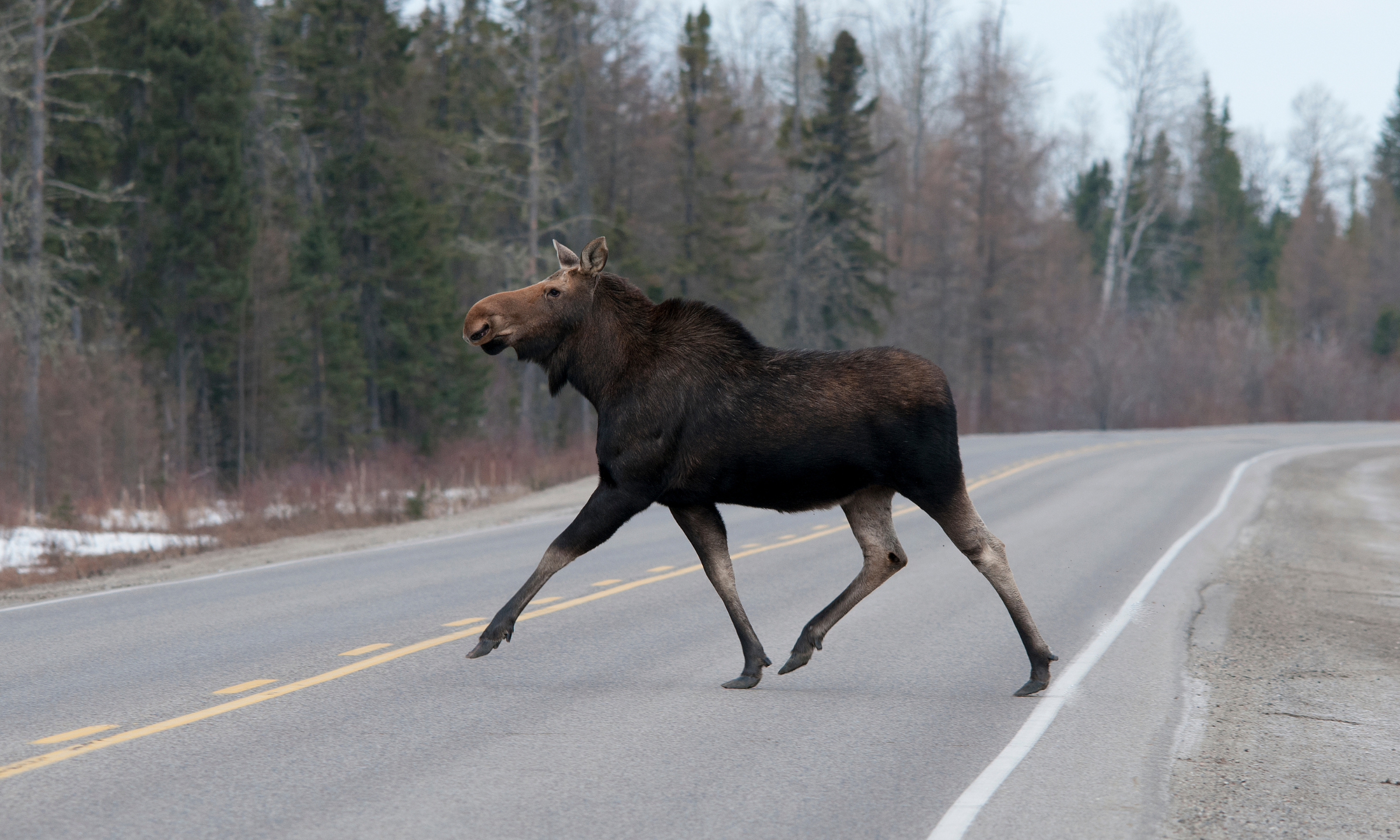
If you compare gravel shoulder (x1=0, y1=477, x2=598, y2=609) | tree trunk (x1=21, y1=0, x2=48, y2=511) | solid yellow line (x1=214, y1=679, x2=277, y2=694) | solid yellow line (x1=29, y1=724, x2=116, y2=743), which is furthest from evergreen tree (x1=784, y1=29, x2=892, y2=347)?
solid yellow line (x1=29, y1=724, x2=116, y2=743)

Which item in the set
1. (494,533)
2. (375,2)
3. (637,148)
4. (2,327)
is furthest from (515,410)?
(494,533)

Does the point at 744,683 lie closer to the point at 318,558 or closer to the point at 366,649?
the point at 366,649

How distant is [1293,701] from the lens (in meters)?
A: 6.87

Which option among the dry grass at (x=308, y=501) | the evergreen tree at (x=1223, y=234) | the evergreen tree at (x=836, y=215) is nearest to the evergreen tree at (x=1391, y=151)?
the evergreen tree at (x=1223, y=234)

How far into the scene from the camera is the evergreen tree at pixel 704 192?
4175 cm

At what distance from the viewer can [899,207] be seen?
5975 centimetres

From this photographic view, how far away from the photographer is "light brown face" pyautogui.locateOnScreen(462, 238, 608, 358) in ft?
21.0

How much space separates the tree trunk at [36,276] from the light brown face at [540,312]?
2145cm

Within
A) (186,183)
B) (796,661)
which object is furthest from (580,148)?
(796,661)

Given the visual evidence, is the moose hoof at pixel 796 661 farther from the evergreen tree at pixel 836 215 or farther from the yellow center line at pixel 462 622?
the evergreen tree at pixel 836 215

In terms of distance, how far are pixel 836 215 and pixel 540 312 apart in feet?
130

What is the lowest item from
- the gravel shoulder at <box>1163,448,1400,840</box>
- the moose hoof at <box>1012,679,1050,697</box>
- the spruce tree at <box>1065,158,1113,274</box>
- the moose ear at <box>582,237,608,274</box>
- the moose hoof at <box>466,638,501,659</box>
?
the gravel shoulder at <box>1163,448,1400,840</box>

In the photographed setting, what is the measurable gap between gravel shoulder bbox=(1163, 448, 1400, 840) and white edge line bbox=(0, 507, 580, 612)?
282 inches

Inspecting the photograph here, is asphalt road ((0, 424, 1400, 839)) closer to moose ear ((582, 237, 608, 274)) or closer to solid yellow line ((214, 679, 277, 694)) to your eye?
solid yellow line ((214, 679, 277, 694))
